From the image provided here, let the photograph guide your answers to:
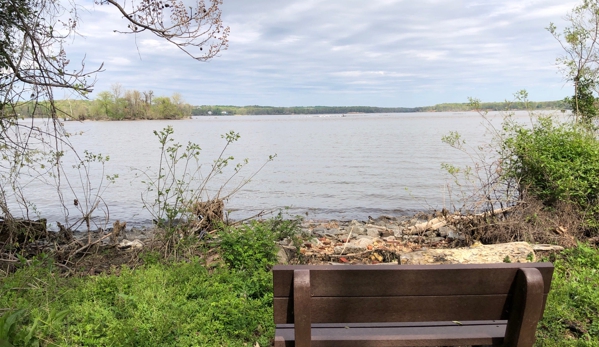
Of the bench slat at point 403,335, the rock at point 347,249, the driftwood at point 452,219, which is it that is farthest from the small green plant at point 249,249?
the driftwood at point 452,219

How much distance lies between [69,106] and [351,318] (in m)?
5.61

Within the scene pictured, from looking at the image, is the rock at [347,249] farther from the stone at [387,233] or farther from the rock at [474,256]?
the stone at [387,233]

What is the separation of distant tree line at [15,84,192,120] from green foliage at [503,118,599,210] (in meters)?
7.30

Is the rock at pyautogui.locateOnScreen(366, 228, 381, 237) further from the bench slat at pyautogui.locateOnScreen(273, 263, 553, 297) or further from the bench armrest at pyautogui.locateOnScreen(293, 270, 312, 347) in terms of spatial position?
the bench armrest at pyautogui.locateOnScreen(293, 270, 312, 347)

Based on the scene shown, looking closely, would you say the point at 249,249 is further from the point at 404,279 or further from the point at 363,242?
the point at 404,279

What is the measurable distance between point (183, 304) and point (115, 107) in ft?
114

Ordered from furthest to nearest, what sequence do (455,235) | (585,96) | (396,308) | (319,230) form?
(585,96), (319,230), (455,235), (396,308)

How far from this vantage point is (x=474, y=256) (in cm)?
609

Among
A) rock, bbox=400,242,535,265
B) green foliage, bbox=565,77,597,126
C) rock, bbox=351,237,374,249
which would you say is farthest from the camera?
green foliage, bbox=565,77,597,126

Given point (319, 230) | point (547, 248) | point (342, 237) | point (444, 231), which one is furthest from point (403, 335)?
point (319, 230)

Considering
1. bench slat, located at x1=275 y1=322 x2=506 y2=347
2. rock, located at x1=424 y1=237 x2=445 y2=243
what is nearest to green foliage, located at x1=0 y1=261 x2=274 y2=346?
bench slat, located at x1=275 y1=322 x2=506 y2=347

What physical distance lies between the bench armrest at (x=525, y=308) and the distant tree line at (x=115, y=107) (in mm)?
5853

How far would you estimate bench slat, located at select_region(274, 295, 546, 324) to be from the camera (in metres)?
2.73

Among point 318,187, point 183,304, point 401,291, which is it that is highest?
point 401,291
